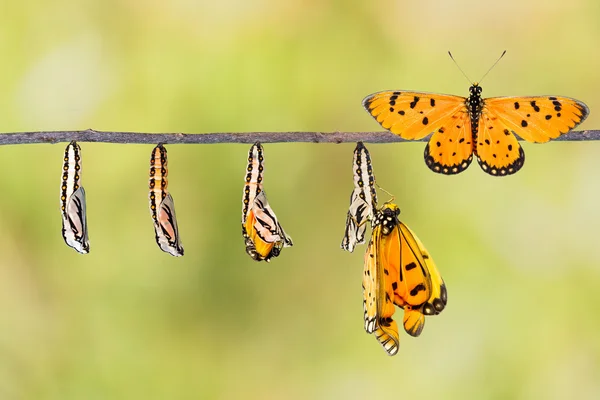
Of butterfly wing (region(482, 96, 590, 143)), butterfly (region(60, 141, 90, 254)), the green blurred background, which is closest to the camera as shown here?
butterfly wing (region(482, 96, 590, 143))

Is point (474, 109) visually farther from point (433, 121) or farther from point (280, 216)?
point (280, 216)

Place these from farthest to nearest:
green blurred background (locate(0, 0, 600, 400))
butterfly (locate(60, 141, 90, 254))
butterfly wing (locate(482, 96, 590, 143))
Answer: green blurred background (locate(0, 0, 600, 400)) < butterfly (locate(60, 141, 90, 254)) < butterfly wing (locate(482, 96, 590, 143))

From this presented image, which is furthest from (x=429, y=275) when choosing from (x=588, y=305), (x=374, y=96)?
(x=588, y=305)

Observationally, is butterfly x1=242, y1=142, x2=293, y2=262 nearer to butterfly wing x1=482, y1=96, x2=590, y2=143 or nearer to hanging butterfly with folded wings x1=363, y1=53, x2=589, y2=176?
hanging butterfly with folded wings x1=363, y1=53, x2=589, y2=176

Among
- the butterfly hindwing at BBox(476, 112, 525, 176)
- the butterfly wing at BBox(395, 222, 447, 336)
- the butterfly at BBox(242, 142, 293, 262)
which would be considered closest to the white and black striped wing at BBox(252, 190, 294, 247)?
the butterfly at BBox(242, 142, 293, 262)

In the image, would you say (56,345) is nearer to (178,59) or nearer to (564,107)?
(178,59)

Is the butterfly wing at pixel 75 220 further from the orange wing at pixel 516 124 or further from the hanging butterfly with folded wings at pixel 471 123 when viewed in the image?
the orange wing at pixel 516 124
